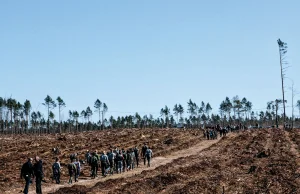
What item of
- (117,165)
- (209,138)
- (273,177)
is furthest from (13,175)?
(209,138)

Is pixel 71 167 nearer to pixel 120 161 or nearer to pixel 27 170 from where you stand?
pixel 120 161

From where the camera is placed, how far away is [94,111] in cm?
15738

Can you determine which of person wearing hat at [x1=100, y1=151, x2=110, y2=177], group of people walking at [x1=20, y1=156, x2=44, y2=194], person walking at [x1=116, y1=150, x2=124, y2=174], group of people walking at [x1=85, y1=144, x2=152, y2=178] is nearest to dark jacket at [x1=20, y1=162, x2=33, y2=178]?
group of people walking at [x1=20, y1=156, x2=44, y2=194]

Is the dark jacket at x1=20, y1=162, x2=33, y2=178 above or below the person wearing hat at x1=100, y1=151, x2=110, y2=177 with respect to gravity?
above

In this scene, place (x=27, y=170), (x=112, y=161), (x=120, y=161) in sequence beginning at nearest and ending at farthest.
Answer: (x=27, y=170) < (x=112, y=161) < (x=120, y=161)

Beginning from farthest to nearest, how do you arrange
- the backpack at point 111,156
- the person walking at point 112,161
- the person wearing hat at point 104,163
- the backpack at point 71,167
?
the backpack at point 111,156 → the person walking at point 112,161 → the person wearing hat at point 104,163 → the backpack at point 71,167

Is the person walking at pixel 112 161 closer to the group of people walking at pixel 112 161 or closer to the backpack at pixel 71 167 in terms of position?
the group of people walking at pixel 112 161

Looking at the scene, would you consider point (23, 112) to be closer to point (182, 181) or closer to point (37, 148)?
point (37, 148)

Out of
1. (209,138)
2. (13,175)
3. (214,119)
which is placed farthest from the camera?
(214,119)

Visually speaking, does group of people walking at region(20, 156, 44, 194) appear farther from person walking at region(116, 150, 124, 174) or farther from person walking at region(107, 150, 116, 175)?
person walking at region(116, 150, 124, 174)

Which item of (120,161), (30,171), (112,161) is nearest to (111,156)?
(112,161)

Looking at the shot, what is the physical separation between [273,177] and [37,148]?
38309 millimetres

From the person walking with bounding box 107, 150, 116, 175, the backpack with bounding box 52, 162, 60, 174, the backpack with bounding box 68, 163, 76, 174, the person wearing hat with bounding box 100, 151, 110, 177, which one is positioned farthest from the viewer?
the person walking with bounding box 107, 150, 116, 175

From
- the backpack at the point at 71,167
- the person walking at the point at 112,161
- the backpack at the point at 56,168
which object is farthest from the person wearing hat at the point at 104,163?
the backpack at the point at 56,168
